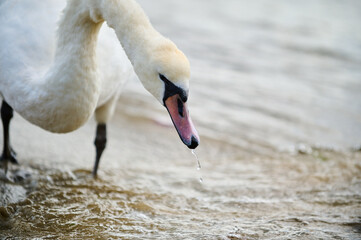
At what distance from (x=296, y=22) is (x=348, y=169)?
23.7 ft

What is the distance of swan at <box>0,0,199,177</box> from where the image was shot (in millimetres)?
2584

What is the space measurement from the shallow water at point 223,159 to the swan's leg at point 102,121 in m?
0.17

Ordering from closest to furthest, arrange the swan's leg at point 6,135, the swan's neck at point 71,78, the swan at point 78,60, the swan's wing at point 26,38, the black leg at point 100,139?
the swan at point 78,60 < the swan's neck at point 71,78 < the swan's wing at point 26,38 < the swan's leg at point 6,135 < the black leg at point 100,139

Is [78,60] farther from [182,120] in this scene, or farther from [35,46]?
[182,120]

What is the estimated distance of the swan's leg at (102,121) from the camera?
14.0 feet

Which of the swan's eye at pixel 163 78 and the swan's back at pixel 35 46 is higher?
the swan's back at pixel 35 46

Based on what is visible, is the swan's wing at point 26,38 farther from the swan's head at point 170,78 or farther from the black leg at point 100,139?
the black leg at point 100,139

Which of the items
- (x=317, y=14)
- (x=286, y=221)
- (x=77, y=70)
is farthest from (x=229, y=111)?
(x=317, y=14)

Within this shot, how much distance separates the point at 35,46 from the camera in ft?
11.2

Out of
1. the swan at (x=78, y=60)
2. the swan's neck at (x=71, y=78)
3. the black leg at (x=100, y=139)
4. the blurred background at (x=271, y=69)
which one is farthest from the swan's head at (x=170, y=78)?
the blurred background at (x=271, y=69)

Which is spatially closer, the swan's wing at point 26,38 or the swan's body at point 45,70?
the swan's body at point 45,70

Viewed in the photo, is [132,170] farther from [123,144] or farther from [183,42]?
[183,42]

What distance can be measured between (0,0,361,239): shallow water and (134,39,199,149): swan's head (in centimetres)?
89

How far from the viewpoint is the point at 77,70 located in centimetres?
310
